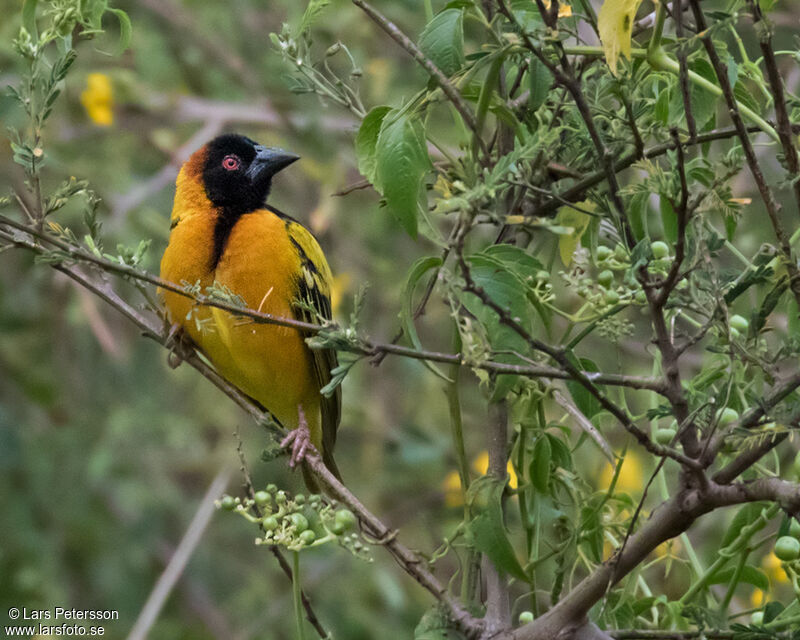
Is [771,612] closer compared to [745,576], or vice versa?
[771,612]

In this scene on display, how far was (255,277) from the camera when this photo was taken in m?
2.85

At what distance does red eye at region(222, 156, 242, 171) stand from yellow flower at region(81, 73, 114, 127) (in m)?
1.12

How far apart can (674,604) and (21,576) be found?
2901mm

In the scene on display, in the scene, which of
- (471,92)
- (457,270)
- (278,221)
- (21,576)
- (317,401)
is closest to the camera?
(457,270)

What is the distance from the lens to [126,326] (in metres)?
5.14

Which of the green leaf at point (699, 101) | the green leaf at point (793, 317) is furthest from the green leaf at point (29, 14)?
the green leaf at point (793, 317)

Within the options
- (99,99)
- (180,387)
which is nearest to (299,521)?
(99,99)

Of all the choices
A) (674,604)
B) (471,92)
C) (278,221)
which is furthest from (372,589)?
(471,92)

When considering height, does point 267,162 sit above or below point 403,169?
below

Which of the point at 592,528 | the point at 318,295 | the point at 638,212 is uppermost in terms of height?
the point at 638,212

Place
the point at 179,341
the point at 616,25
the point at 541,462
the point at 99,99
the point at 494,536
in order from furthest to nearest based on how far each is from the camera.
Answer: the point at 99,99 → the point at 179,341 → the point at 541,462 → the point at 494,536 → the point at 616,25

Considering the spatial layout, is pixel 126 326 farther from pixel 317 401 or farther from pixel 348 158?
pixel 317 401

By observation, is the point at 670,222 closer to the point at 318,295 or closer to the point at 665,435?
the point at 665,435

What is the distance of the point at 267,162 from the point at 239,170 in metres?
0.10
